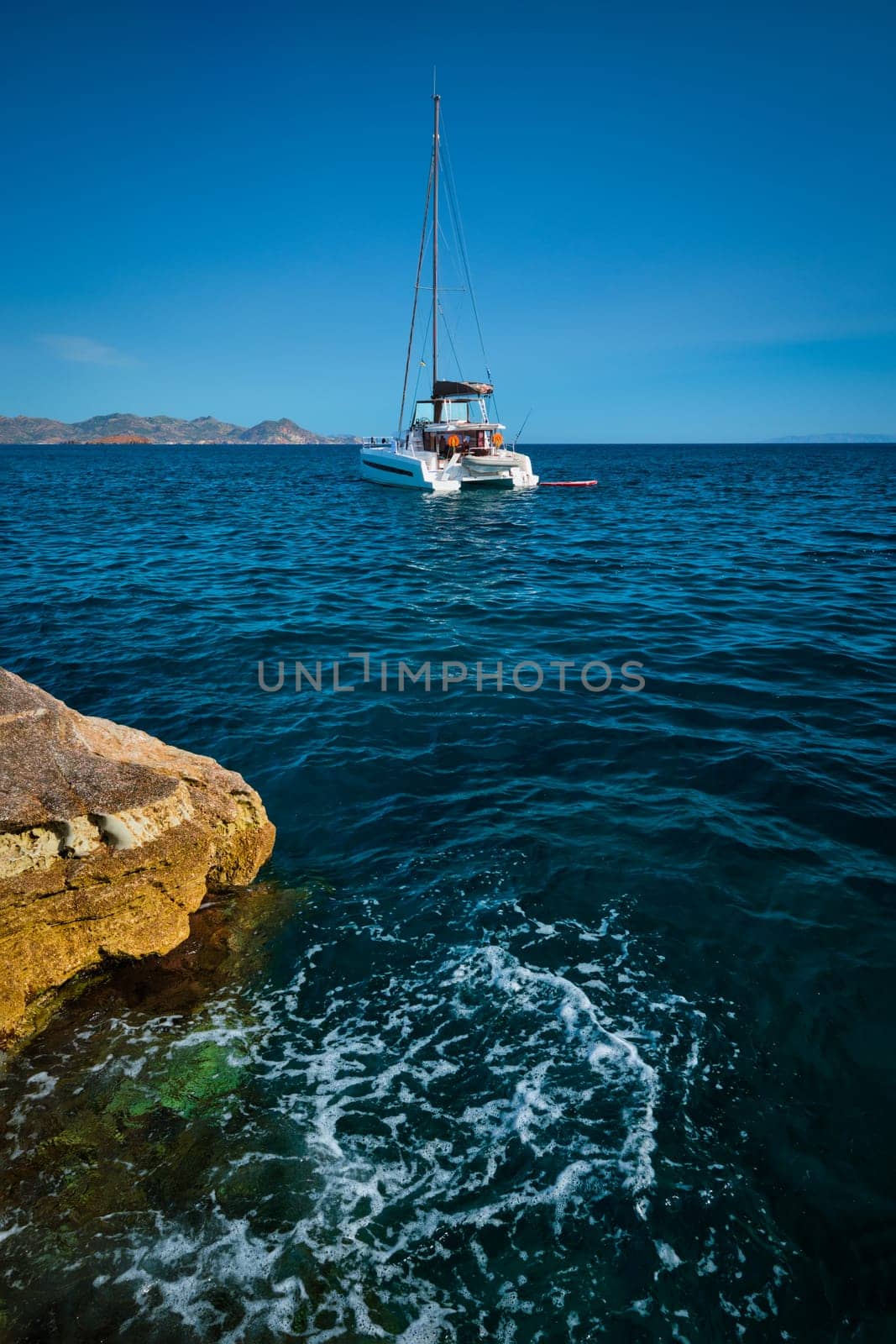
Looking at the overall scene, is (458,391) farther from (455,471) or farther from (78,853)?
(78,853)

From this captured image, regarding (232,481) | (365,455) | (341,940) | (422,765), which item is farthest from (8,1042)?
(232,481)

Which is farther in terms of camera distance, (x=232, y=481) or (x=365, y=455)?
(x=232, y=481)

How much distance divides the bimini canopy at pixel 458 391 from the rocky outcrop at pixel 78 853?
38.4m

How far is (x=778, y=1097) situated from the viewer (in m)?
4.02

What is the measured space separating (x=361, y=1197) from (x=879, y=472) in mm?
75346

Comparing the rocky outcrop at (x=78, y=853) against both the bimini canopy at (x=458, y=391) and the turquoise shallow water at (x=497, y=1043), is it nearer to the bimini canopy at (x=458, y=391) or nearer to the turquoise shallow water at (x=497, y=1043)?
the turquoise shallow water at (x=497, y=1043)

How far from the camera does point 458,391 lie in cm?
4022

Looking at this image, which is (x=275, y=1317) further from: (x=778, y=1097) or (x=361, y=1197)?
(x=778, y=1097)

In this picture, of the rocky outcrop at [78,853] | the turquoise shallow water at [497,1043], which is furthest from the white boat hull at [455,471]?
the rocky outcrop at [78,853]

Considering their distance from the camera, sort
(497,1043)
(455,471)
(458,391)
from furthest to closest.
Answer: (458,391) → (455,471) → (497,1043)

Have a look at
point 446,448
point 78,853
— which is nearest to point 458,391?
point 446,448

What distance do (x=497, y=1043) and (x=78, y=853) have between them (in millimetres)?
3055

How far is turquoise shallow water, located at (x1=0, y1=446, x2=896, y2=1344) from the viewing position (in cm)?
312

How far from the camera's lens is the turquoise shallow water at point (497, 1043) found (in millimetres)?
3121
